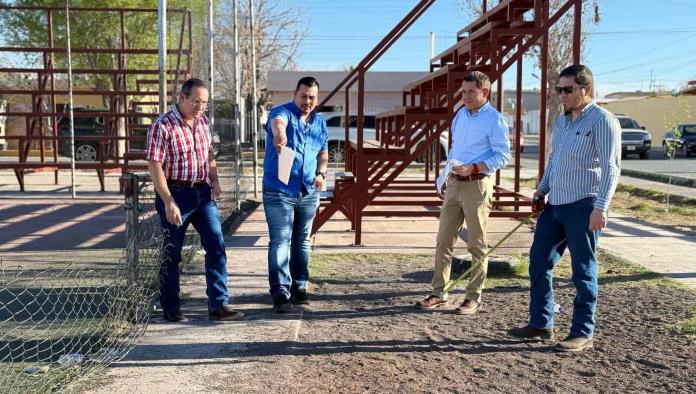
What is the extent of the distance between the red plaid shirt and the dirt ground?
4.10 ft

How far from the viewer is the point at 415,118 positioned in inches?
298

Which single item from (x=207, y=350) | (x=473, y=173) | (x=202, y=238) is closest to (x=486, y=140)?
(x=473, y=173)

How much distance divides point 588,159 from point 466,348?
1.37 meters

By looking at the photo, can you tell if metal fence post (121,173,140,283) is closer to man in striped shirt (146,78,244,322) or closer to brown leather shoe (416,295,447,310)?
man in striped shirt (146,78,244,322)

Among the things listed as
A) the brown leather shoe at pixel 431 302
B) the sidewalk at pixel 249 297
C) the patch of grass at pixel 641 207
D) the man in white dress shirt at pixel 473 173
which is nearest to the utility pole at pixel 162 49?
the sidewalk at pixel 249 297

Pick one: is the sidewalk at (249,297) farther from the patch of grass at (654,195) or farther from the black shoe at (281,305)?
the patch of grass at (654,195)

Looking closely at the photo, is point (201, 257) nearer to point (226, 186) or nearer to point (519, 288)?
point (226, 186)

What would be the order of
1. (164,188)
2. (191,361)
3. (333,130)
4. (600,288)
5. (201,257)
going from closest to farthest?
(191,361) → (164,188) → (600,288) → (201,257) → (333,130)

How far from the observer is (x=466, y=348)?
14.3ft

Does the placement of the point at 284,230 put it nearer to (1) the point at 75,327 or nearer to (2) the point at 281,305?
(2) the point at 281,305

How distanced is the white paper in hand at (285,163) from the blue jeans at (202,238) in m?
0.52

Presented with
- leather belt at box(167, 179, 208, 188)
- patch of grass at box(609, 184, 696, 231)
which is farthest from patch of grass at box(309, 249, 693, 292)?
patch of grass at box(609, 184, 696, 231)

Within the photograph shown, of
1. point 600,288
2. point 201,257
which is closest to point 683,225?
point 600,288

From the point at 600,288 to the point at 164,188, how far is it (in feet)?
12.1
